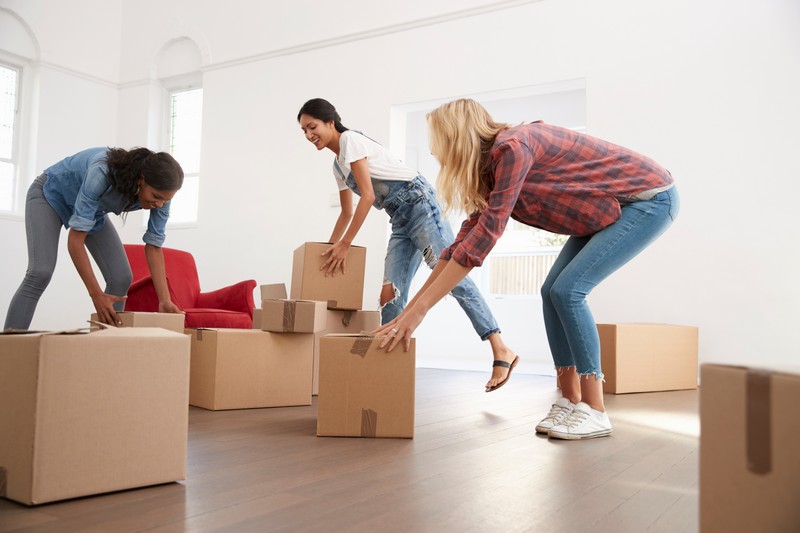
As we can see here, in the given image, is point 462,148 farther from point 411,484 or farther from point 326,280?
point 326,280

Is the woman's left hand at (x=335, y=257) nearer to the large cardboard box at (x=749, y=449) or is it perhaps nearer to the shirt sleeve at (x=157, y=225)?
the shirt sleeve at (x=157, y=225)

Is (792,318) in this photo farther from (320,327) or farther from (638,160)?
(320,327)

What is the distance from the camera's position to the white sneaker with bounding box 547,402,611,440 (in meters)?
2.01

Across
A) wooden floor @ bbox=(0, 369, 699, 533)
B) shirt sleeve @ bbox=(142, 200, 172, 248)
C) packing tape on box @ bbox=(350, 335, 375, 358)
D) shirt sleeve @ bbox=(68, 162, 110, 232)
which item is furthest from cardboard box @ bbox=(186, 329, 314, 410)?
packing tape on box @ bbox=(350, 335, 375, 358)

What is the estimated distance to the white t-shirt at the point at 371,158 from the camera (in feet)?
9.05

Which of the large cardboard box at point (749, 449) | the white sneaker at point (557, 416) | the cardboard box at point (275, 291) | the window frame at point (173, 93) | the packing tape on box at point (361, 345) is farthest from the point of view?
the window frame at point (173, 93)

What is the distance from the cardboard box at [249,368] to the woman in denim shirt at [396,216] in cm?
43

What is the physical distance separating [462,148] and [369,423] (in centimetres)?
83

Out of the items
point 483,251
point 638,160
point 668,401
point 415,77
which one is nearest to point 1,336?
point 483,251

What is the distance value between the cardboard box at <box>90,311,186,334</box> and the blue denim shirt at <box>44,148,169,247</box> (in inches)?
13.6

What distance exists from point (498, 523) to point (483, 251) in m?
0.79

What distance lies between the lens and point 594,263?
197 centimetres

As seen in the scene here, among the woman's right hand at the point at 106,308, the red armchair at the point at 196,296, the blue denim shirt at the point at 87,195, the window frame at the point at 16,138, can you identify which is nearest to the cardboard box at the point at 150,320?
the woman's right hand at the point at 106,308

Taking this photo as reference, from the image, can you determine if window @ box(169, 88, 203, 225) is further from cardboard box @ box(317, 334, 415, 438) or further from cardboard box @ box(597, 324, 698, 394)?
cardboard box @ box(317, 334, 415, 438)
